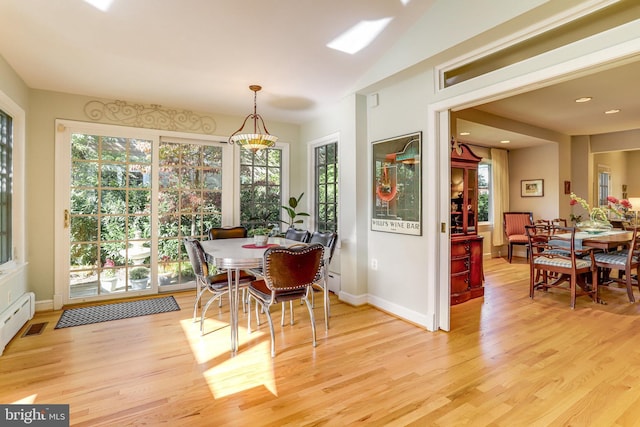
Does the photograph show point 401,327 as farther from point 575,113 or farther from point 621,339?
point 575,113

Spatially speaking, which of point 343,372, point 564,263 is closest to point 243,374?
point 343,372

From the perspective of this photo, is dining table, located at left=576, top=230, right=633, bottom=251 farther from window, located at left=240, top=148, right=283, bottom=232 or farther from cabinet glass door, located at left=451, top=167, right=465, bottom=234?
window, located at left=240, top=148, right=283, bottom=232

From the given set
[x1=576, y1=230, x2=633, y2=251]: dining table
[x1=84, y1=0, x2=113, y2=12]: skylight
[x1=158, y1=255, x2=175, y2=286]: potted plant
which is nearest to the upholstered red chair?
[x1=576, y1=230, x2=633, y2=251]: dining table

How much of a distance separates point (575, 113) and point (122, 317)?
22.2 ft

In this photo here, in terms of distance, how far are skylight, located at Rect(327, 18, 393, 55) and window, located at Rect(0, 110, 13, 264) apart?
3.20m

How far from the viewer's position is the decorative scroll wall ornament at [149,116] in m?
3.96

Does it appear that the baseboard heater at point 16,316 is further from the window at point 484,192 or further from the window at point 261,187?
the window at point 484,192

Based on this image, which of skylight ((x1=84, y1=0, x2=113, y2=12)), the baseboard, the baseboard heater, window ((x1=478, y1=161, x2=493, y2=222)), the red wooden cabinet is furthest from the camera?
window ((x1=478, y1=161, x2=493, y2=222))

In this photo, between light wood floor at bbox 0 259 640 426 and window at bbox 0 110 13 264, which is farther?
window at bbox 0 110 13 264

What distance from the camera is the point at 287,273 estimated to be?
2590mm

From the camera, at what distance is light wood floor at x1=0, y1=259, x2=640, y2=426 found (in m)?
1.88

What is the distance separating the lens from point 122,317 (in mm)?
3465

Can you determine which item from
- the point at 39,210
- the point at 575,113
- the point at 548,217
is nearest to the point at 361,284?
the point at 39,210

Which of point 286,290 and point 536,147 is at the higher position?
point 536,147
